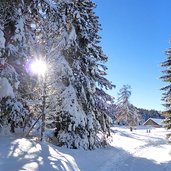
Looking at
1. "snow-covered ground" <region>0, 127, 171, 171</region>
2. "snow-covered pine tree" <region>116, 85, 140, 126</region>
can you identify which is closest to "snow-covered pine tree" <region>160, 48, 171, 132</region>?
"snow-covered ground" <region>0, 127, 171, 171</region>

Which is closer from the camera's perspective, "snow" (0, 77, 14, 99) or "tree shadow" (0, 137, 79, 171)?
"tree shadow" (0, 137, 79, 171)

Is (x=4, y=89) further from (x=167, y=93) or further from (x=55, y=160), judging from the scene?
(x=167, y=93)

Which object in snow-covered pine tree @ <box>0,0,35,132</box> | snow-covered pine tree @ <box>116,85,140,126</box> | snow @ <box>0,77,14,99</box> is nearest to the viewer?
snow @ <box>0,77,14,99</box>

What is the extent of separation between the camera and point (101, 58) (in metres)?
20.2

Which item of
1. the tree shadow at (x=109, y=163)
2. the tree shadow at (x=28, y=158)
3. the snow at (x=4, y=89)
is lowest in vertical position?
the tree shadow at (x=109, y=163)

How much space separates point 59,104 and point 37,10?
8.35 m

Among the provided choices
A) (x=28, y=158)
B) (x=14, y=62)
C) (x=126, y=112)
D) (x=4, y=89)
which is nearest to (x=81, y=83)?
(x=14, y=62)

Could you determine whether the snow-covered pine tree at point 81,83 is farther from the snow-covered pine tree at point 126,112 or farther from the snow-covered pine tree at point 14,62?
the snow-covered pine tree at point 126,112

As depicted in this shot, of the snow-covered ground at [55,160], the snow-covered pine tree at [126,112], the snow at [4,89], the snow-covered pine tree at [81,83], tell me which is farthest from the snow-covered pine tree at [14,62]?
the snow-covered pine tree at [126,112]

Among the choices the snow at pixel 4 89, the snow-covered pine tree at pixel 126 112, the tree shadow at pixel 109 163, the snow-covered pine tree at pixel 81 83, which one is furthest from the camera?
the snow-covered pine tree at pixel 126 112

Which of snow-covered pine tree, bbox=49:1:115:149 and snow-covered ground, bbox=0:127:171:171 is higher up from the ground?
snow-covered pine tree, bbox=49:1:115:149

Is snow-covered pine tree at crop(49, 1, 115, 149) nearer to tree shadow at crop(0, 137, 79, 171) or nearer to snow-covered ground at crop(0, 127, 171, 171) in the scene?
snow-covered ground at crop(0, 127, 171, 171)

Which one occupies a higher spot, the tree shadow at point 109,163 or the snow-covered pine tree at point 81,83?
the snow-covered pine tree at point 81,83

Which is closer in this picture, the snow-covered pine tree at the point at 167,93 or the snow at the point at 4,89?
the snow at the point at 4,89
